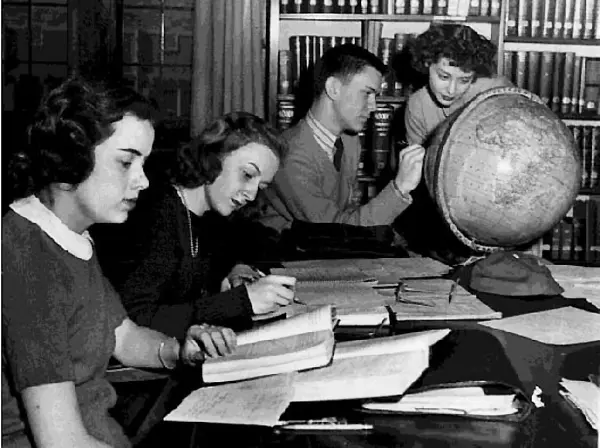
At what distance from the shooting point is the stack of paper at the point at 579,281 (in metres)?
2.16

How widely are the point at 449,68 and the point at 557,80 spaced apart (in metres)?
1.04

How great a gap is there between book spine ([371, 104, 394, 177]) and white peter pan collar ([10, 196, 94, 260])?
325 cm

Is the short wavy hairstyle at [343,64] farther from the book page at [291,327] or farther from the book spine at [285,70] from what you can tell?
the book page at [291,327]

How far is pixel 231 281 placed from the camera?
2.30 meters

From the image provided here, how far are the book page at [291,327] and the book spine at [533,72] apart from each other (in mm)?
3359

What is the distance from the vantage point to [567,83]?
462cm

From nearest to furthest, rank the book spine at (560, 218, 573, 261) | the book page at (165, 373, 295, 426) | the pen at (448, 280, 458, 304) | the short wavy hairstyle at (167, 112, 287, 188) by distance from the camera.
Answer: the book page at (165, 373, 295, 426) < the pen at (448, 280, 458, 304) < the short wavy hairstyle at (167, 112, 287, 188) < the book spine at (560, 218, 573, 261)

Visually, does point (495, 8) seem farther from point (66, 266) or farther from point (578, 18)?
point (66, 266)

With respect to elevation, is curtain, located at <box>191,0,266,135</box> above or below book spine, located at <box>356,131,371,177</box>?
above

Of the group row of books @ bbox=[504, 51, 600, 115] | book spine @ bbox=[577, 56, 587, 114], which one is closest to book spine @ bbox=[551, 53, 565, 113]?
row of books @ bbox=[504, 51, 600, 115]

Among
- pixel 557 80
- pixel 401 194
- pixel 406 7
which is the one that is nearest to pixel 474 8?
pixel 406 7

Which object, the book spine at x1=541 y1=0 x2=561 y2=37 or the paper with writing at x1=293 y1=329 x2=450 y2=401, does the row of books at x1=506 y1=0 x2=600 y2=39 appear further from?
the paper with writing at x1=293 y1=329 x2=450 y2=401

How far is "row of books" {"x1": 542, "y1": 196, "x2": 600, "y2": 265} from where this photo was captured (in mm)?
4641

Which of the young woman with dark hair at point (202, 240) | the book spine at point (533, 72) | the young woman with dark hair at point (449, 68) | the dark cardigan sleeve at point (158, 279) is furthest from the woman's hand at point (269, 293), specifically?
the book spine at point (533, 72)
